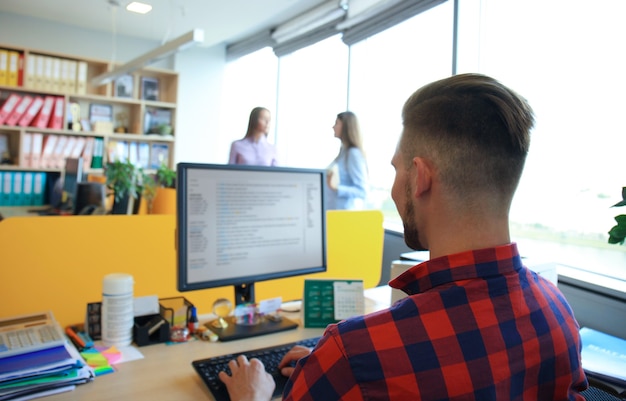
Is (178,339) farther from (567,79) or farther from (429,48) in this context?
(429,48)

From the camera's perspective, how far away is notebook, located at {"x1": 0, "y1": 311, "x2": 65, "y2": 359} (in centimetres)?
102

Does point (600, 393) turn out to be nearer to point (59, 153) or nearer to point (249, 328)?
point (249, 328)

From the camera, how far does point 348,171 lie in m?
3.06

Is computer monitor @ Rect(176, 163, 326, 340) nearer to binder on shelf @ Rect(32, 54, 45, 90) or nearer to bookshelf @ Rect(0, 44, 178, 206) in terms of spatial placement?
bookshelf @ Rect(0, 44, 178, 206)

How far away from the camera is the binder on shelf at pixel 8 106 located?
14.7 ft

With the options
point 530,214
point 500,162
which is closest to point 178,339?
point 500,162

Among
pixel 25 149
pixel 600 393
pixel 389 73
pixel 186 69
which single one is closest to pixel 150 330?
pixel 600 393

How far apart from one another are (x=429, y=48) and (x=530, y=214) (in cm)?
144

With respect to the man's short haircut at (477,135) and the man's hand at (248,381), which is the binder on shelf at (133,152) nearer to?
the man's hand at (248,381)

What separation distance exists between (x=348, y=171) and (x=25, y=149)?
3463 mm

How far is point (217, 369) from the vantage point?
1.08 metres

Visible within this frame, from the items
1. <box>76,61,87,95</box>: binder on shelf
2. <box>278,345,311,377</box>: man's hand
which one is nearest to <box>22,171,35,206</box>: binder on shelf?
<box>76,61,87,95</box>: binder on shelf

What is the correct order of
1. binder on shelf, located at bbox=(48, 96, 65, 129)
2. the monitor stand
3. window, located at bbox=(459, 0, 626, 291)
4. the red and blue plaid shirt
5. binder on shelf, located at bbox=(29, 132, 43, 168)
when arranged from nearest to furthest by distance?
the red and blue plaid shirt < the monitor stand < window, located at bbox=(459, 0, 626, 291) < binder on shelf, located at bbox=(29, 132, 43, 168) < binder on shelf, located at bbox=(48, 96, 65, 129)

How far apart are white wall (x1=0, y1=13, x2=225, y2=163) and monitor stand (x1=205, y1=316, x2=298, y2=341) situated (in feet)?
14.7
